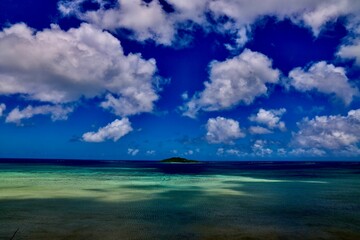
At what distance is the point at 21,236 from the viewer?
51.7ft

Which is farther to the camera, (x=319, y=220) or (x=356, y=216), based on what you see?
(x=356, y=216)

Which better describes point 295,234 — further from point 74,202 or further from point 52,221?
point 74,202

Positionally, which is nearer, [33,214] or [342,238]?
[342,238]

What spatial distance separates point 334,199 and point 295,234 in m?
16.2

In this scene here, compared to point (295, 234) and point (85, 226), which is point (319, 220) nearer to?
point (295, 234)

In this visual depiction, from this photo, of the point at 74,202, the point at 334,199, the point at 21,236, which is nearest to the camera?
the point at 21,236

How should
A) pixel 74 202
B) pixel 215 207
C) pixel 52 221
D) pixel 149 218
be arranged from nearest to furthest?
pixel 52 221, pixel 149 218, pixel 215 207, pixel 74 202

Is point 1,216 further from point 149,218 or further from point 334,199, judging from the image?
point 334,199

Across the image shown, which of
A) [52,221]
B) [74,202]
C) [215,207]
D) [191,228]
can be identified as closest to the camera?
[191,228]

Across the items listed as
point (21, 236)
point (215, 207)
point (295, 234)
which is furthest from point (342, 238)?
point (21, 236)

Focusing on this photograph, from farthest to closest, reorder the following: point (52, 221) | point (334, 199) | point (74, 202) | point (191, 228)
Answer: point (334, 199)
point (74, 202)
point (52, 221)
point (191, 228)

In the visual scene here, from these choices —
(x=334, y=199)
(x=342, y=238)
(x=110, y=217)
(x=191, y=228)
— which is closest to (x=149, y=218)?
(x=110, y=217)

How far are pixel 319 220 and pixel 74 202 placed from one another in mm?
→ 18242

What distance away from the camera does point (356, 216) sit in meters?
21.7
